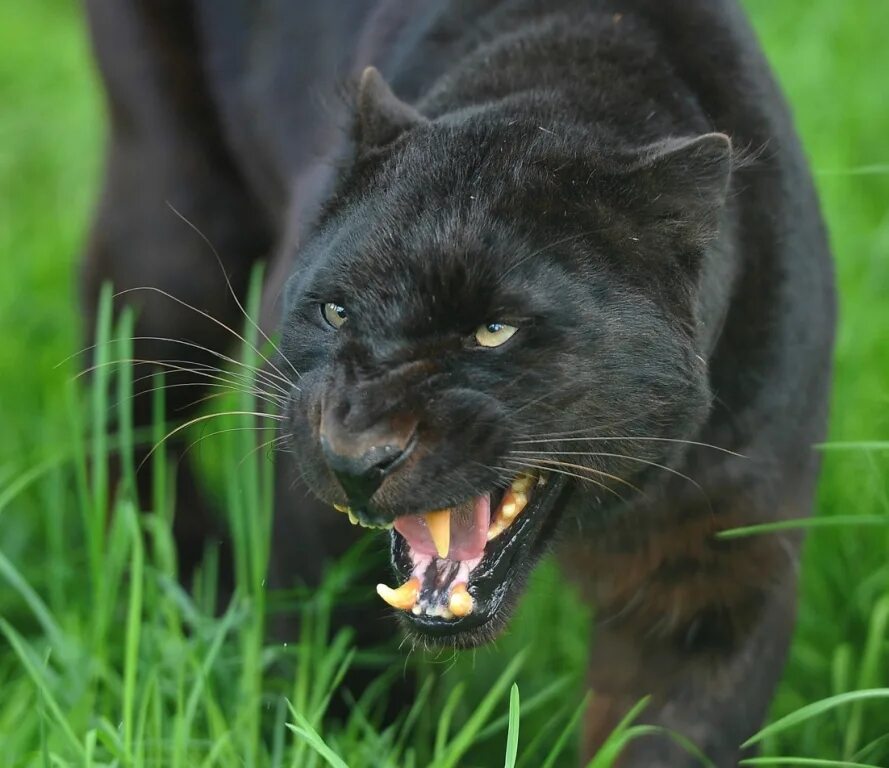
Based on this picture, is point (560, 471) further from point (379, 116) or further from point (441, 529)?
point (379, 116)

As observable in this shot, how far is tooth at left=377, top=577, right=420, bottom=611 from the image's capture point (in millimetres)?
1878

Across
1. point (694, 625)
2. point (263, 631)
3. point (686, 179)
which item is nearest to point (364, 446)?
point (686, 179)

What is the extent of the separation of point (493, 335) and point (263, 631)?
1105 millimetres

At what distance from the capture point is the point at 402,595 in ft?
6.25

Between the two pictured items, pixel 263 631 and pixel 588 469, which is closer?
pixel 588 469

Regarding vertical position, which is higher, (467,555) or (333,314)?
(333,314)

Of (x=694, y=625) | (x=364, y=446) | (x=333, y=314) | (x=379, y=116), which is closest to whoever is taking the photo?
(x=364, y=446)

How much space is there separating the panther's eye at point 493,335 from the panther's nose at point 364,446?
0.49ft

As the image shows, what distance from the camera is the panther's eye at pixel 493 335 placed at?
5.95ft

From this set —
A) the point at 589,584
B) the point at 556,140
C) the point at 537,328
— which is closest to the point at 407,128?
the point at 556,140

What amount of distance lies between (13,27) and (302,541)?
4880mm

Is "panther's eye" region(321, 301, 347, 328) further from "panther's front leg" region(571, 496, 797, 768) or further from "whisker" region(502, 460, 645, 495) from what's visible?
"panther's front leg" region(571, 496, 797, 768)

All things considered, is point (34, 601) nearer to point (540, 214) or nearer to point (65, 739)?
point (65, 739)

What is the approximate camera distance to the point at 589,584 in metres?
2.43
